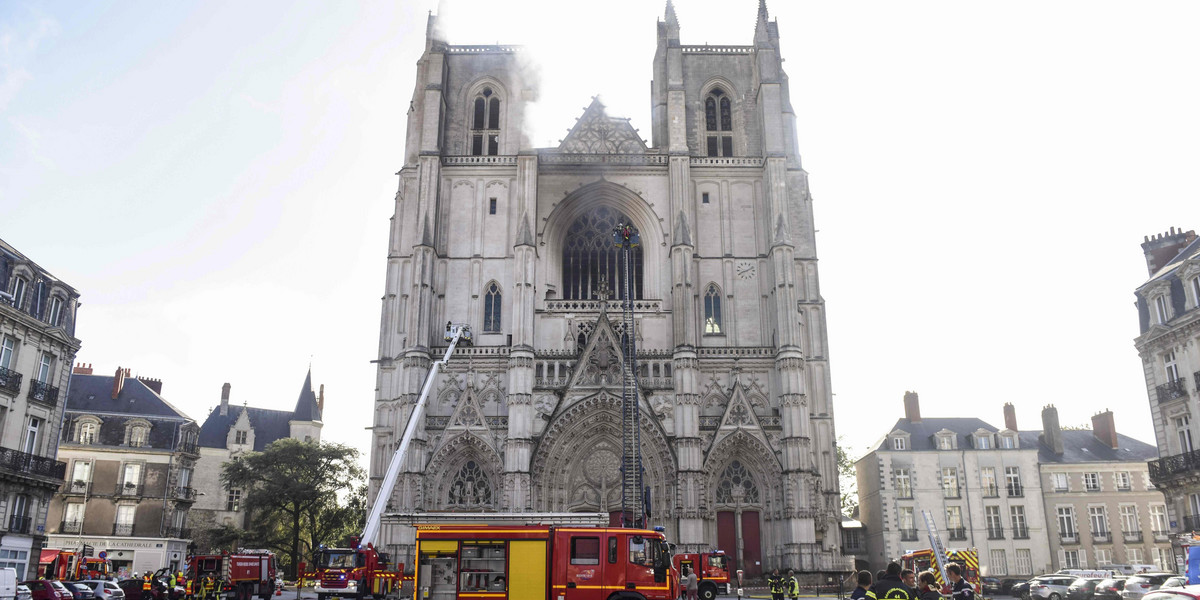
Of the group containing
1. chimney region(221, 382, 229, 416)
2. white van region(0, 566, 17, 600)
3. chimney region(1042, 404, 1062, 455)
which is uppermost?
chimney region(221, 382, 229, 416)

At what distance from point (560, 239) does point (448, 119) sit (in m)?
7.38

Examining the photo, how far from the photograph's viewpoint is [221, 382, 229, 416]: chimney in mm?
56494

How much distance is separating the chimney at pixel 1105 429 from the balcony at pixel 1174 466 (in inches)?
748

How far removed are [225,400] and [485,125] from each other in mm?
29433

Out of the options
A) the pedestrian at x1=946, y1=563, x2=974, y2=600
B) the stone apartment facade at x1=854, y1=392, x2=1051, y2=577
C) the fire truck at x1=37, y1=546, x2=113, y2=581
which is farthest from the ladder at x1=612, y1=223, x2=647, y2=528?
the pedestrian at x1=946, y1=563, x2=974, y2=600

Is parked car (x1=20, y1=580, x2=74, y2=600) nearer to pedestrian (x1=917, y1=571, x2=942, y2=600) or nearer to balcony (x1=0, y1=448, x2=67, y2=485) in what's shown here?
balcony (x1=0, y1=448, x2=67, y2=485)

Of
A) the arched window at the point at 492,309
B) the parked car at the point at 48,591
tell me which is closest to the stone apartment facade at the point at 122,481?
the arched window at the point at 492,309

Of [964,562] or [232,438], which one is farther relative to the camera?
[232,438]

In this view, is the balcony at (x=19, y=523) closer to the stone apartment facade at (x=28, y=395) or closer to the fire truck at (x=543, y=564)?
the stone apartment facade at (x=28, y=395)

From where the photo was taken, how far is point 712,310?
36594mm

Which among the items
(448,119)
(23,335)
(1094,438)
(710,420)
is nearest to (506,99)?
(448,119)

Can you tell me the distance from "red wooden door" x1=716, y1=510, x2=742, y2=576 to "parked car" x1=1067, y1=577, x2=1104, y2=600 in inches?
432

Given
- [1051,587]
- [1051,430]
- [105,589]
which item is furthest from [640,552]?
[1051,430]

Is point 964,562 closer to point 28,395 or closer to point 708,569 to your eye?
point 708,569
